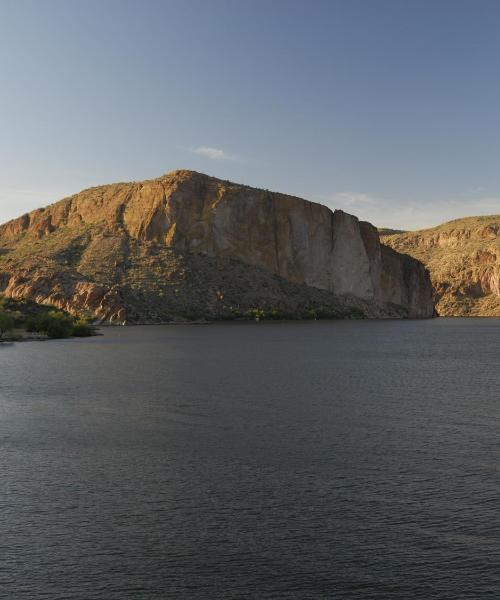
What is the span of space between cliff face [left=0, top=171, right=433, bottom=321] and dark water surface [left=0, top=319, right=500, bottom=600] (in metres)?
104

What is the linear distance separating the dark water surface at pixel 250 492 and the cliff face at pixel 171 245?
342 feet

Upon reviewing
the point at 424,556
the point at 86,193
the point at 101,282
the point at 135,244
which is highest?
the point at 86,193

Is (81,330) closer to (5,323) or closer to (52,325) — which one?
(52,325)

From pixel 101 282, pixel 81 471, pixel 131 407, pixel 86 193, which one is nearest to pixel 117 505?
pixel 81 471

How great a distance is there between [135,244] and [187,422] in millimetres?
139787

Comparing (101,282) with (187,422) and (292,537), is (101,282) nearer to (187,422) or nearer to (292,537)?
(187,422)

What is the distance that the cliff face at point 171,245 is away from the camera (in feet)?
468

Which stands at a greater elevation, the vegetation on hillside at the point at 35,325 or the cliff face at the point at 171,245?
the cliff face at the point at 171,245

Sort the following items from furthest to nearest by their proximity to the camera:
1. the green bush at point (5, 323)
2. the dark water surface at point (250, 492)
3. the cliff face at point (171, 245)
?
the cliff face at point (171, 245) < the green bush at point (5, 323) < the dark water surface at point (250, 492)

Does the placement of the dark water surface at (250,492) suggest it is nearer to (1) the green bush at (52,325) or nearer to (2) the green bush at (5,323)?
(2) the green bush at (5,323)

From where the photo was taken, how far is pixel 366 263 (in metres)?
197

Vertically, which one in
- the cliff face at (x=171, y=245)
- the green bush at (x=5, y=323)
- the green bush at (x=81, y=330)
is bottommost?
the green bush at (x=81, y=330)

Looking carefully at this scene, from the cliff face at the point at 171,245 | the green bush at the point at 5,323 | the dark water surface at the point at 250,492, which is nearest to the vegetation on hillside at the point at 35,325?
the green bush at the point at 5,323

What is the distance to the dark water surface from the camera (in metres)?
13.5
